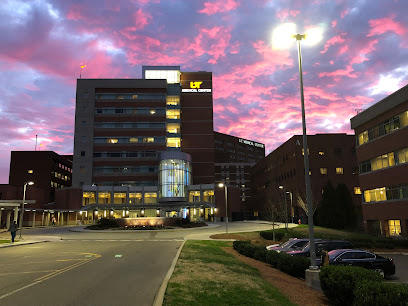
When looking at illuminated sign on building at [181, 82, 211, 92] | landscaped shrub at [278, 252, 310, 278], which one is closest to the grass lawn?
landscaped shrub at [278, 252, 310, 278]

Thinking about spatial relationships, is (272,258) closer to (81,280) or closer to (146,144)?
(81,280)

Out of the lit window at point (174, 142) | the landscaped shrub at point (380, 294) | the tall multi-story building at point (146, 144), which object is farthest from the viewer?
the lit window at point (174, 142)

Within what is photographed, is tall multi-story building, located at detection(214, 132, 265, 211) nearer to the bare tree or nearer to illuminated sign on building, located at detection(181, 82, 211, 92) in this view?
illuminated sign on building, located at detection(181, 82, 211, 92)

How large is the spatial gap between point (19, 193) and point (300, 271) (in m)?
75.2

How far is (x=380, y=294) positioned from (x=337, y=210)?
50265 millimetres

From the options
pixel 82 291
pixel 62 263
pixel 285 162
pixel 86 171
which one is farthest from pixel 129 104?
pixel 82 291

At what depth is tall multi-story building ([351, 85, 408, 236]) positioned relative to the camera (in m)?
36.0

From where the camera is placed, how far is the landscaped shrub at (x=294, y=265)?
1627 cm

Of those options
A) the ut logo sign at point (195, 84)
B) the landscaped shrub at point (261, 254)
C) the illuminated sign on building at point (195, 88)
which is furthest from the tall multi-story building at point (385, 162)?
the ut logo sign at point (195, 84)

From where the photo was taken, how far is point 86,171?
8781cm

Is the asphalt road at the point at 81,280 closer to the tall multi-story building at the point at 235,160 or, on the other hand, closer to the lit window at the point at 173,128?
the lit window at the point at 173,128

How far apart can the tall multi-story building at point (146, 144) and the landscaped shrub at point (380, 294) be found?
72.1 meters

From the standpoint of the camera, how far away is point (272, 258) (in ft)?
62.2

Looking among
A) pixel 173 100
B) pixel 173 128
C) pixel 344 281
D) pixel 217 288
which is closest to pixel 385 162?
pixel 344 281
